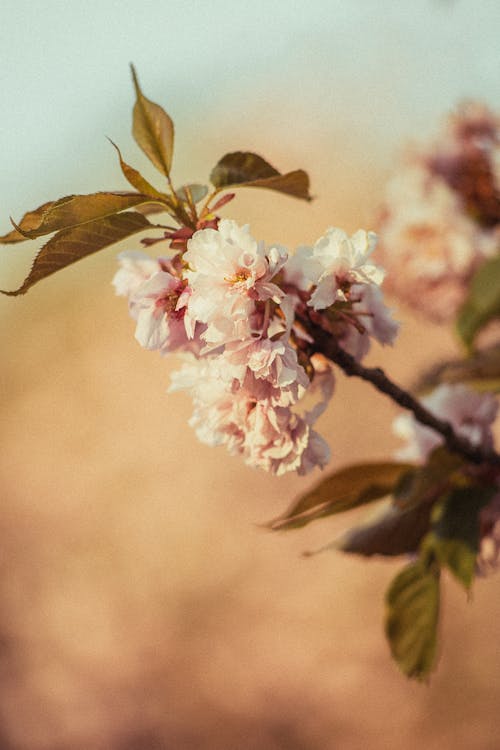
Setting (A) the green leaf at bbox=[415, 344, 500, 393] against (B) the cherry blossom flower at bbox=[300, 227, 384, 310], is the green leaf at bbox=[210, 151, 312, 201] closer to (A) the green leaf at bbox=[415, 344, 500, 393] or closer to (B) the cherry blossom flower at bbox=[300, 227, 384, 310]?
(B) the cherry blossom flower at bbox=[300, 227, 384, 310]

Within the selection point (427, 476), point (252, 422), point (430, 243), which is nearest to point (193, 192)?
point (252, 422)

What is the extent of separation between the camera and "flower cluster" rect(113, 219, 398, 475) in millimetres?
346

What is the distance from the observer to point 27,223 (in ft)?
1.20

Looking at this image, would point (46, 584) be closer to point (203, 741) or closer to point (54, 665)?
point (54, 665)

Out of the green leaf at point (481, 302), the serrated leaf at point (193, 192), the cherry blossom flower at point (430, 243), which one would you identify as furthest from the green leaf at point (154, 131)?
the cherry blossom flower at point (430, 243)

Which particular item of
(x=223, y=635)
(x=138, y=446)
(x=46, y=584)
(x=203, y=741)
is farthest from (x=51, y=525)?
(x=203, y=741)

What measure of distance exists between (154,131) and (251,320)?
14 cm

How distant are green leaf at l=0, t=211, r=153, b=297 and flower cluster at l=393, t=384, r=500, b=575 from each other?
0.34 metres

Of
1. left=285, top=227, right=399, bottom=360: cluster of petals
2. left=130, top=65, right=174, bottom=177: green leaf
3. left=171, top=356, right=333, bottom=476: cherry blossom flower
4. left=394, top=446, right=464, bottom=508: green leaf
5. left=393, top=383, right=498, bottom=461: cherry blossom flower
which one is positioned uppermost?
left=130, top=65, right=174, bottom=177: green leaf

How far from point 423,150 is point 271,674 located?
147cm

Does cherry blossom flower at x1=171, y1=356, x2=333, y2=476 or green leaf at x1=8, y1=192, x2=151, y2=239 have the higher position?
green leaf at x1=8, y1=192, x2=151, y2=239

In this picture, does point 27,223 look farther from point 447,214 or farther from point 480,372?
point 447,214

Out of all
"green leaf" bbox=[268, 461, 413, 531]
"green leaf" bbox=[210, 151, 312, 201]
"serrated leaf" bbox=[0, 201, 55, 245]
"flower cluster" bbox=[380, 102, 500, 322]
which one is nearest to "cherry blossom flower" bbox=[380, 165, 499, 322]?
"flower cluster" bbox=[380, 102, 500, 322]

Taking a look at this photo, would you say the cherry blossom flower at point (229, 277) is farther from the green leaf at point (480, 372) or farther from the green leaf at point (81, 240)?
the green leaf at point (480, 372)
